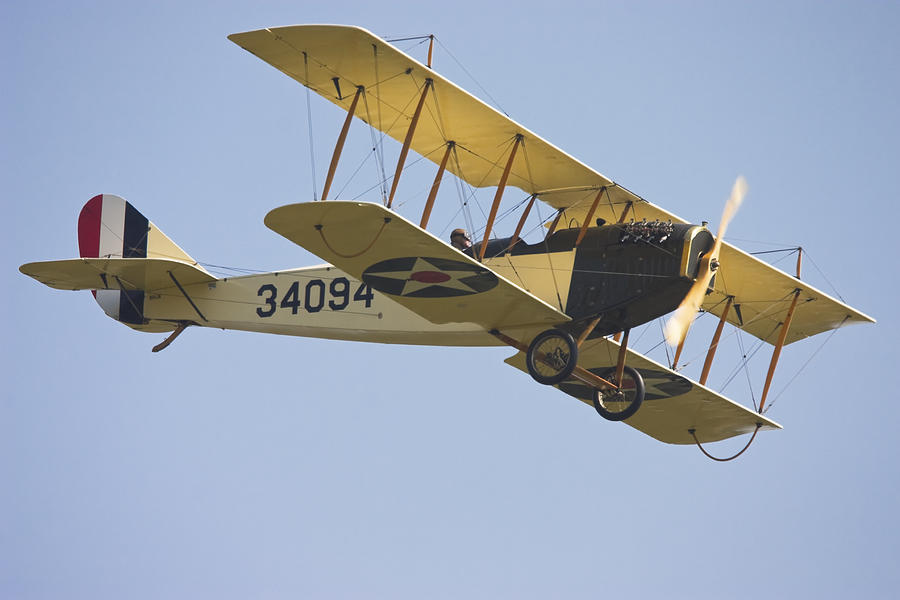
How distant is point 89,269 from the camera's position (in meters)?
15.4

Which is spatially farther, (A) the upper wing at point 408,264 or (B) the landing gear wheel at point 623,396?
(B) the landing gear wheel at point 623,396

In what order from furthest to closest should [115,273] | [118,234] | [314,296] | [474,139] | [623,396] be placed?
[118,234] → [115,273] → [314,296] → [474,139] → [623,396]

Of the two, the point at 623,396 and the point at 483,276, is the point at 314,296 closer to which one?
the point at 483,276

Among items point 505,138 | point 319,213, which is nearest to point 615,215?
point 505,138

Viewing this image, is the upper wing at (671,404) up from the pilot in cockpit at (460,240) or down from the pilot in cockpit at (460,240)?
down

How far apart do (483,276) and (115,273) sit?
5.22 metres

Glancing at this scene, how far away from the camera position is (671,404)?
1656cm

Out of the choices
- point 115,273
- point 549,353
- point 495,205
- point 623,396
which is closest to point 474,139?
point 495,205

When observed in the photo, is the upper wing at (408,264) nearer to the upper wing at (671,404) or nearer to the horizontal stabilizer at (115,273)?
the upper wing at (671,404)

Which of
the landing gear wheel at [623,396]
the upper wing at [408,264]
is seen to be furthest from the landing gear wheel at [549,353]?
the landing gear wheel at [623,396]

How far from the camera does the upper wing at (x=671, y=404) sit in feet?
51.1

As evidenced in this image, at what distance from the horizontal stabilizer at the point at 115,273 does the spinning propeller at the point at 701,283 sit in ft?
19.3

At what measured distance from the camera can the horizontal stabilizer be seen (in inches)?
593

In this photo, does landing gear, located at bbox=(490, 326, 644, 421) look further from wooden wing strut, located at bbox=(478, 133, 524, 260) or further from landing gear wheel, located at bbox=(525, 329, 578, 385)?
wooden wing strut, located at bbox=(478, 133, 524, 260)
